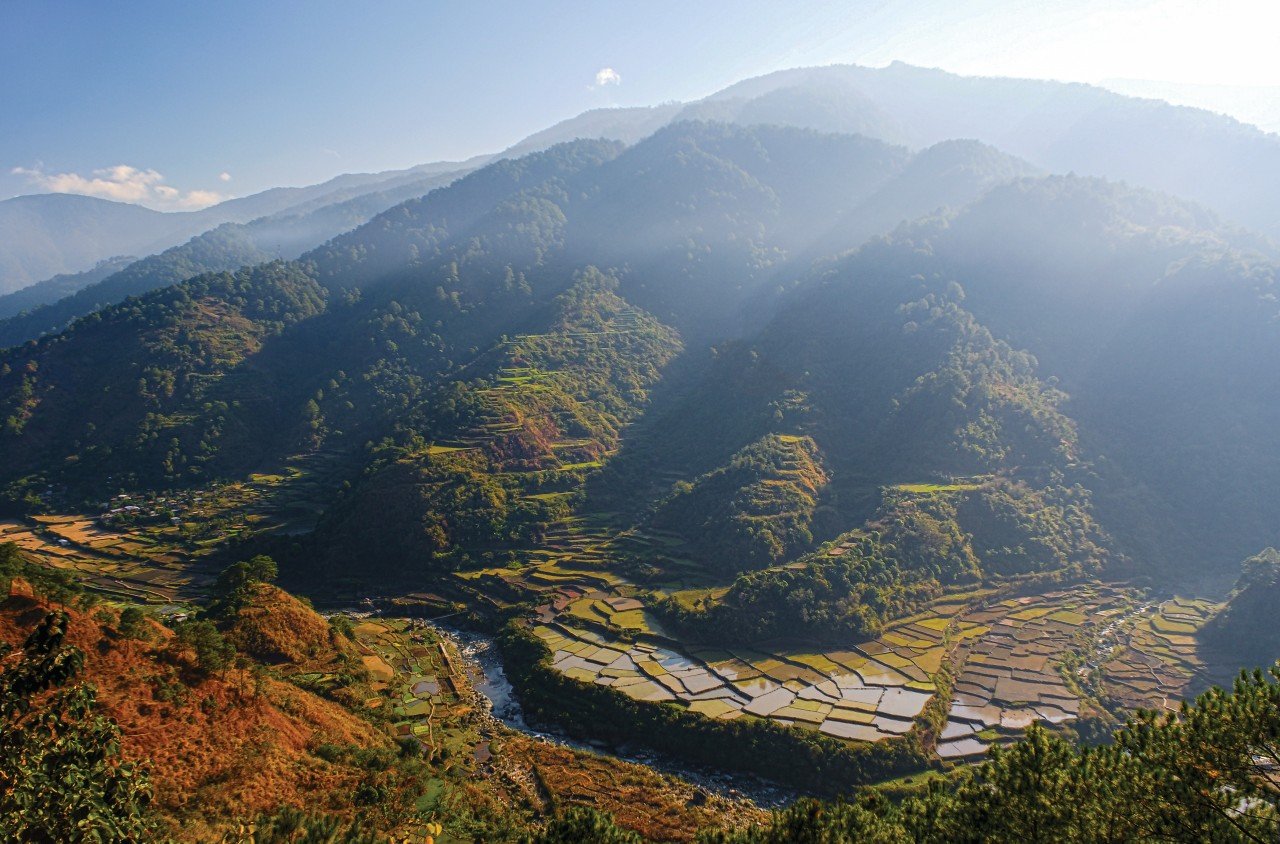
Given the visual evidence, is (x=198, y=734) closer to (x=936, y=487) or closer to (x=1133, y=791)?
(x=1133, y=791)

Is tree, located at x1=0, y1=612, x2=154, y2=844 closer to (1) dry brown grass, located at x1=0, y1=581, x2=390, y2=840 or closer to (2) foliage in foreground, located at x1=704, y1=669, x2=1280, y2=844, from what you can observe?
(1) dry brown grass, located at x1=0, y1=581, x2=390, y2=840

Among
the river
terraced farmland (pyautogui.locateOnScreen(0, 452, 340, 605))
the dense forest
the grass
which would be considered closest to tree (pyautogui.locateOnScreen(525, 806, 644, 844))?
the dense forest

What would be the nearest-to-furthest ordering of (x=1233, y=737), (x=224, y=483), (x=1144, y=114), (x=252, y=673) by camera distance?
(x=1233, y=737)
(x=252, y=673)
(x=224, y=483)
(x=1144, y=114)

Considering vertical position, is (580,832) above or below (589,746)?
above

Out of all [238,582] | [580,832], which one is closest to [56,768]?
[580,832]

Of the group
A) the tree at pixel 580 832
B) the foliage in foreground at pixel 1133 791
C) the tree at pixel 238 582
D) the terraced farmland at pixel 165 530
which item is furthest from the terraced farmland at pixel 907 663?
the terraced farmland at pixel 165 530

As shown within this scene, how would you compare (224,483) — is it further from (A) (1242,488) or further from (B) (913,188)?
(B) (913,188)

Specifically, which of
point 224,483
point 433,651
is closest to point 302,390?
point 224,483

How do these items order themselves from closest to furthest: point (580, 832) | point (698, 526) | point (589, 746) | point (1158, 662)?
point (580, 832) < point (589, 746) < point (1158, 662) < point (698, 526)
